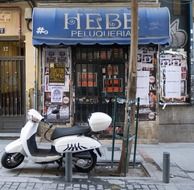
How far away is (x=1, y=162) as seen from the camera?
9.19 m

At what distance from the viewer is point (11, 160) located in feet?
30.3

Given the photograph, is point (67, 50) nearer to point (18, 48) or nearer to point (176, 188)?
point (18, 48)

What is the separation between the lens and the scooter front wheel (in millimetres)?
9156

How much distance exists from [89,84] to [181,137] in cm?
294

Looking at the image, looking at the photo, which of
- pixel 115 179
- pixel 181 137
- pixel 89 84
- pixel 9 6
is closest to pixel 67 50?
pixel 89 84

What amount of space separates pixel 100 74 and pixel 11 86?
255cm

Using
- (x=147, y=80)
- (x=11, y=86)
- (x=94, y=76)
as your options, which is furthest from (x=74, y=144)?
(x=11, y=86)

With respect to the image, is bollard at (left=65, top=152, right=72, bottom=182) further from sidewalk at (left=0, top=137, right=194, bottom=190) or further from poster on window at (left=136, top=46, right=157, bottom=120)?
poster on window at (left=136, top=46, right=157, bottom=120)

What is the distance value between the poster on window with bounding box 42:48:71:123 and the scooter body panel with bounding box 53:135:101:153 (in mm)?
4110

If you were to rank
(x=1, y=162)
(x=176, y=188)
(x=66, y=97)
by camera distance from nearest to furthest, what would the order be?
1. (x=176, y=188)
2. (x=1, y=162)
3. (x=66, y=97)

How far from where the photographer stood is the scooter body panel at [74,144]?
8820mm

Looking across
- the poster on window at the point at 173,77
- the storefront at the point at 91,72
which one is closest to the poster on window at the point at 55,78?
the storefront at the point at 91,72

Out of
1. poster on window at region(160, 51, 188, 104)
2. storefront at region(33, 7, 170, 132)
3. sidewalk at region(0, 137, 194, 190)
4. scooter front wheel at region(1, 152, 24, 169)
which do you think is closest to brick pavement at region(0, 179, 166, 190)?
sidewalk at region(0, 137, 194, 190)

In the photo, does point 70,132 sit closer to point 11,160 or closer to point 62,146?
point 62,146
